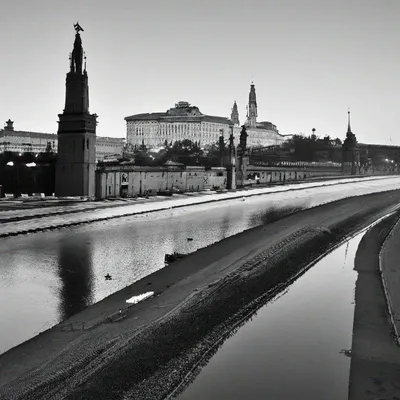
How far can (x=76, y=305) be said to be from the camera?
534 inches

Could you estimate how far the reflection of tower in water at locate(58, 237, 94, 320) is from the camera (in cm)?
1358

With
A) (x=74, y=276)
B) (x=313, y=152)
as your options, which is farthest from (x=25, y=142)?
(x=74, y=276)

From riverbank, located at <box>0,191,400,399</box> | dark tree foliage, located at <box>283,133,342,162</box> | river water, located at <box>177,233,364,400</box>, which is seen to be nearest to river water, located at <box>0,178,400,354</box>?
riverbank, located at <box>0,191,400,399</box>

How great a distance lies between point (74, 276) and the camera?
16.8 metres

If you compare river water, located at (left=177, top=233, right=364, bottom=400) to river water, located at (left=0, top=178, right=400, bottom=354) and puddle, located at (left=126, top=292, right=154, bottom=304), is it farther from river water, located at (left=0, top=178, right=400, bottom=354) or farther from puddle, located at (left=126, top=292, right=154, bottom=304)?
river water, located at (left=0, top=178, right=400, bottom=354)

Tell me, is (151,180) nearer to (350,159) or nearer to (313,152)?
(350,159)

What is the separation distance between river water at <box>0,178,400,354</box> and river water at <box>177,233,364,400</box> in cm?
390

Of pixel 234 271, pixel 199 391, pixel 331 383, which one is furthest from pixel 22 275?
pixel 331 383

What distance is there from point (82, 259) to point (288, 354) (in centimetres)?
1015

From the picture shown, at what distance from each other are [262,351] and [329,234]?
19147 millimetres

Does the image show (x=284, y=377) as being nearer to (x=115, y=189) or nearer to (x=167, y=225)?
(x=167, y=225)

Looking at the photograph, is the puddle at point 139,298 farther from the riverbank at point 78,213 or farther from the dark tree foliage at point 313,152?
the dark tree foliage at point 313,152

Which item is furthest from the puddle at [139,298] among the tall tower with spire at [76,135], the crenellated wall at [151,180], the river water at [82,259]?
the crenellated wall at [151,180]

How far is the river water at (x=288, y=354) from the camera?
31.4 feet
